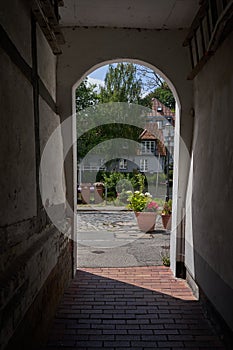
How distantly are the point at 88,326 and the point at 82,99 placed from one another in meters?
12.6

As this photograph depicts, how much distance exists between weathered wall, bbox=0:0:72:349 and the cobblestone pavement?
174cm

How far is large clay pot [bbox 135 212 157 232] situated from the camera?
21.4 ft

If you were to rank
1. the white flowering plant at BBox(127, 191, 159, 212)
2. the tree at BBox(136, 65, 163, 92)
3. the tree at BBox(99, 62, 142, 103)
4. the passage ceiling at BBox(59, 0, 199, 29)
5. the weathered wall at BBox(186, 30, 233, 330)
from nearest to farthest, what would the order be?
the weathered wall at BBox(186, 30, 233, 330) → the passage ceiling at BBox(59, 0, 199, 29) → the white flowering plant at BBox(127, 191, 159, 212) → the tree at BBox(136, 65, 163, 92) → the tree at BBox(99, 62, 142, 103)

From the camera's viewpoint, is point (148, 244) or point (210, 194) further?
point (148, 244)

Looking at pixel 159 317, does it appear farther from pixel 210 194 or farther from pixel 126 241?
pixel 126 241

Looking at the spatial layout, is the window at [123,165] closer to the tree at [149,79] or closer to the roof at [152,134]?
the roof at [152,134]

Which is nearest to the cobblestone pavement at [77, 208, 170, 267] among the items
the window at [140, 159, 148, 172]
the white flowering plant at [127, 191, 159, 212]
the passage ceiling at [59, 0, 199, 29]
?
the white flowering plant at [127, 191, 159, 212]

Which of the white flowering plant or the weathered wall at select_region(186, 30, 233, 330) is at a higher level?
the weathered wall at select_region(186, 30, 233, 330)

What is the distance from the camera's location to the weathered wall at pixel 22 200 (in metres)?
1.58

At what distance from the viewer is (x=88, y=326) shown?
2559mm

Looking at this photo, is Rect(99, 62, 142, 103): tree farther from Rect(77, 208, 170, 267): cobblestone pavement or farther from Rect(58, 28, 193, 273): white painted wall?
Rect(58, 28, 193, 273): white painted wall

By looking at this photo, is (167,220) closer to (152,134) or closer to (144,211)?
(144,211)

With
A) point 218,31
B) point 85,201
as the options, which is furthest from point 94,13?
point 85,201

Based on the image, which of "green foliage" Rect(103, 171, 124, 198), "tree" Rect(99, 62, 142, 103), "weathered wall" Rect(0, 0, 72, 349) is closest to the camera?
"weathered wall" Rect(0, 0, 72, 349)
